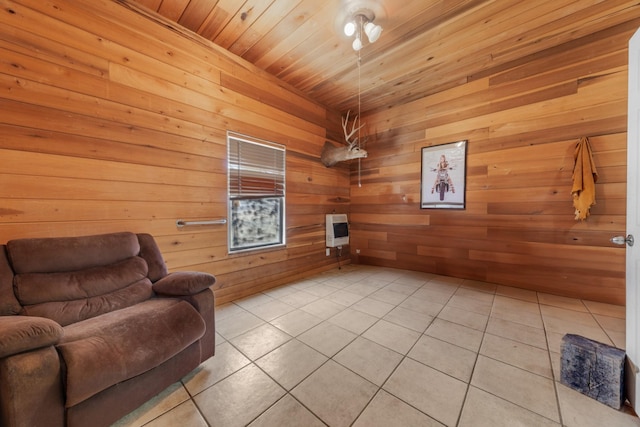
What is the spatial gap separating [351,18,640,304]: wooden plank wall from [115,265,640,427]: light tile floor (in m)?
0.54

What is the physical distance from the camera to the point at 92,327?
1.30 meters

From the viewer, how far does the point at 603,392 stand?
133 centimetres

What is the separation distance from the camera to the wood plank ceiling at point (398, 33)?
2156mm

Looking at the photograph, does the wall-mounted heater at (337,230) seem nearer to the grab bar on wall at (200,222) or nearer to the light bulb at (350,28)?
the grab bar on wall at (200,222)

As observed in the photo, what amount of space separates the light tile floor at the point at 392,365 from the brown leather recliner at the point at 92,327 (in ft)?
0.86

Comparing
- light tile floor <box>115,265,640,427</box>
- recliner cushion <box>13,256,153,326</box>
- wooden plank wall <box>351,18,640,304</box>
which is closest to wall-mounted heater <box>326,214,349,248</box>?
wooden plank wall <box>351,18,640,304</box>

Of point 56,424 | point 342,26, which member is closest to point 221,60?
point 342,26

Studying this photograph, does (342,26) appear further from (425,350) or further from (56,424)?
(56,424)

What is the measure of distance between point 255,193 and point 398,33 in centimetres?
247

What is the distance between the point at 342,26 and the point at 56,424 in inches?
135

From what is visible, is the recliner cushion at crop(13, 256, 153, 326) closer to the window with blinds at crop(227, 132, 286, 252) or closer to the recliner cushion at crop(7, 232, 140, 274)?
the recliner cushion at crop(7, 232, 140, 274)

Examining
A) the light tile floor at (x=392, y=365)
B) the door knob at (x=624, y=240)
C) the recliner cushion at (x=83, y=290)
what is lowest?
the light tile floor at (x=392, y=365)

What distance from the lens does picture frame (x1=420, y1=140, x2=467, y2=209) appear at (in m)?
3.49

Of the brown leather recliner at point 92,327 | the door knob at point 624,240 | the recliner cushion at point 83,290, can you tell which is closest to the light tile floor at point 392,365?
the brown leather recliner at point 92,327
